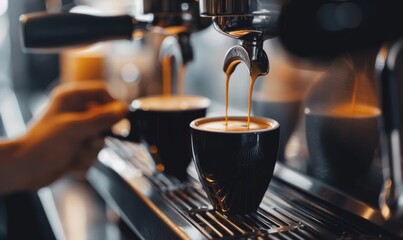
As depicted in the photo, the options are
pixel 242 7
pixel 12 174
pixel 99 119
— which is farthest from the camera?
pixel 12 174

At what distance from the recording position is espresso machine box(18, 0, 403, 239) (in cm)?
46

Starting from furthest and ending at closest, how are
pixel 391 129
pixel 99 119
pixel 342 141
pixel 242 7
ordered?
pixel 99 119
pixel 342 141
pixel 242 7
pixel 391 129

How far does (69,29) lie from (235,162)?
11.2 inches

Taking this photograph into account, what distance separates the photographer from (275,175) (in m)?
0.65

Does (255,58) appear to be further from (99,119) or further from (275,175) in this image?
(99,119)

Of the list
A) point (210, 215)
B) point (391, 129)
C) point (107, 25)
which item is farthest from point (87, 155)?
point (391, 129)

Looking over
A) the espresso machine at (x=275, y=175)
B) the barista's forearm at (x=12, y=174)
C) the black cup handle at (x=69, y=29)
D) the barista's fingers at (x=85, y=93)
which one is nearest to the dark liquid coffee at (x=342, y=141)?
the espresso machine at (x=275, y=175)

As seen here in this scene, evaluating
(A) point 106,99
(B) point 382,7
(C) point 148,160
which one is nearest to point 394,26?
(B) point 382,7

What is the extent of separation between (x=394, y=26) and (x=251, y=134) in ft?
0.52

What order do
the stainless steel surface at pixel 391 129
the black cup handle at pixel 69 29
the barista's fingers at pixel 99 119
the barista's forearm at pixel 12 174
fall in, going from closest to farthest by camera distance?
the stainless steel surface at pixel 391 129 → the black cup handle at pixel 69 29 → the barista's fingers at pixel 99 119 → the barista's forearm at pixel 12 174

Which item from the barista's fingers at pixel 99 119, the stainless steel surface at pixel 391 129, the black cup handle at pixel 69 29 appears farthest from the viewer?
the barista's fingers at pixel 99 119

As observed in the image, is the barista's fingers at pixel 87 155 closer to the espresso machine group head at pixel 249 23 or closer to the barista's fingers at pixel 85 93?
the barista's fingers at pixel 85 93

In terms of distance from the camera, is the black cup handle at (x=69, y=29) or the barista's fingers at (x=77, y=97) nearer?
the black cup handle at (x=69, y=29)

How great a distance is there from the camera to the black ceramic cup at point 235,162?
480mm
